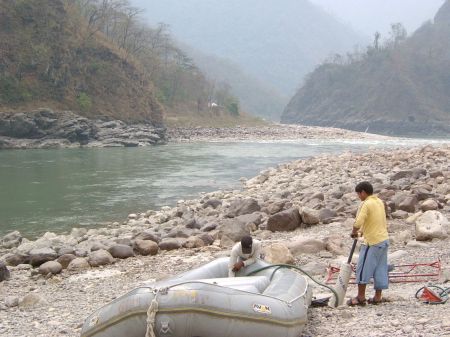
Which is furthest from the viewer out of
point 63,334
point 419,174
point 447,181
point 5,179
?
point 5,179

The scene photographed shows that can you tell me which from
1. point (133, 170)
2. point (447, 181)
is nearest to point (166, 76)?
point (133, 170)

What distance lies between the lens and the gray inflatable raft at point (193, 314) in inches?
184

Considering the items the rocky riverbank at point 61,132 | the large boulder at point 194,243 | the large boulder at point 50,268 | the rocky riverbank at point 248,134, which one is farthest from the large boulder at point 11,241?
the rocky riverbank at point 248,134

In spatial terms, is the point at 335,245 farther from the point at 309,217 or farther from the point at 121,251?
the point at 121,251

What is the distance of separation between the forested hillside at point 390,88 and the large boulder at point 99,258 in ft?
342

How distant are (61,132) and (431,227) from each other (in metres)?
48.7

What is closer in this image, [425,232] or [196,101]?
[425,232]

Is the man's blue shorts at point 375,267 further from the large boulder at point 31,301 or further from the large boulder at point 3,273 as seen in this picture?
the large boulder at point 3,273

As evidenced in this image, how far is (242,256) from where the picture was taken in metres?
6.38

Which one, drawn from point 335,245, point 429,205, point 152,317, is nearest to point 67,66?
point 429,205

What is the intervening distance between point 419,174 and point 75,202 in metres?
11.9

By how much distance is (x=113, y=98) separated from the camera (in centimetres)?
6712

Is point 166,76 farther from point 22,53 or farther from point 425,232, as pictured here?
point 425,232

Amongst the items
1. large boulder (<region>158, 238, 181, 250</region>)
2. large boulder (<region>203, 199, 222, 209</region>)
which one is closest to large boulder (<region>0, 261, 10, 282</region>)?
large boulder (<region>158, 238, 181, 250</region>)
